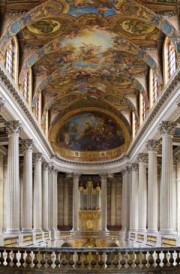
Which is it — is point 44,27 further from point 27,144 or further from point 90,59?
point 27,144

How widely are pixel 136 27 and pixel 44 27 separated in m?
5.24

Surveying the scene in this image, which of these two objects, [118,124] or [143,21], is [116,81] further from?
[143,21]

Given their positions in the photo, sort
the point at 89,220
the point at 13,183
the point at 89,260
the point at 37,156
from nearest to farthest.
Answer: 1. the point at 89,260
2. the point at 13,183
3. the point at 37,156
4. the point at 89,220

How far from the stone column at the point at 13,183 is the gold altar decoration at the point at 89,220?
21774mm

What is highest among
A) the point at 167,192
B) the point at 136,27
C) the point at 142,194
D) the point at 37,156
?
the point at 136,27

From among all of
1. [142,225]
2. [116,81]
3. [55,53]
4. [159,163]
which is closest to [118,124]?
[159,163]

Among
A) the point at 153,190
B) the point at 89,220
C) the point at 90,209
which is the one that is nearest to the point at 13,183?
→ the point at 153,190

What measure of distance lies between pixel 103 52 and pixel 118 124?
1411cm

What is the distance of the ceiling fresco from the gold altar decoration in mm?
5466

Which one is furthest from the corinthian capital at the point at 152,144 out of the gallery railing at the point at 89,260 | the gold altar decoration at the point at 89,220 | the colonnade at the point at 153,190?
the gallery railing at the point at 89,260

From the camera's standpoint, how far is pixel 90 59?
1337 inches

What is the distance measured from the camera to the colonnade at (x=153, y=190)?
26.5 metres

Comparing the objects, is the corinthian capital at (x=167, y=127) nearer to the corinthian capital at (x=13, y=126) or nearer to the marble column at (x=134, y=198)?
the corinthian capital at (x=13, y=126)

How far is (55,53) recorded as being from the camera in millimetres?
31109
